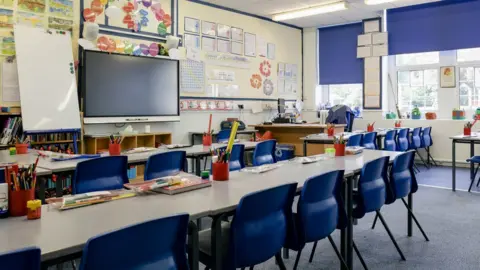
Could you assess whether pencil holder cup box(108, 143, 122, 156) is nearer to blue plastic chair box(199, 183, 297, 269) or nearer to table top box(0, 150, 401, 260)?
table top box(0, 150, 401, 260)

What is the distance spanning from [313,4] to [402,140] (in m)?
2.96

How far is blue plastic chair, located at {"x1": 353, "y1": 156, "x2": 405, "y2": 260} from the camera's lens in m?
2.67

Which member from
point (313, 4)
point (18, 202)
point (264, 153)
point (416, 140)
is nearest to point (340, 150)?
point (264, 153)

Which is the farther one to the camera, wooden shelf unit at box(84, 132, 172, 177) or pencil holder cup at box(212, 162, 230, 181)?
wooden shelf unit at box(84, 132, 172, 177)

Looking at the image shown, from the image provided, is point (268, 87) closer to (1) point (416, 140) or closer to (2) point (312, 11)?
(2) point (312, 11)

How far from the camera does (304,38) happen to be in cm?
962

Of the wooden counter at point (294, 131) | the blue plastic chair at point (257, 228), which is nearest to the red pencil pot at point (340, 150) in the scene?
the blue plastic chair at point (257, 228)

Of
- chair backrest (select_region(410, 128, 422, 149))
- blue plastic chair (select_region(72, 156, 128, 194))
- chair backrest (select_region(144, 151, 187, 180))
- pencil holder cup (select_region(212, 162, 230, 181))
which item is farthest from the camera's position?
chair backrest (select_region(410, 128, 422, 149))

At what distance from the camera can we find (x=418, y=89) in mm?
8477

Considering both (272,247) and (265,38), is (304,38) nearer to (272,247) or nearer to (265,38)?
(265,38)

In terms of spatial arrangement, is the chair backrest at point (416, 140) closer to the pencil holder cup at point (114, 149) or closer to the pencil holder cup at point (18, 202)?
the pencil holder cup at point (114, 149)

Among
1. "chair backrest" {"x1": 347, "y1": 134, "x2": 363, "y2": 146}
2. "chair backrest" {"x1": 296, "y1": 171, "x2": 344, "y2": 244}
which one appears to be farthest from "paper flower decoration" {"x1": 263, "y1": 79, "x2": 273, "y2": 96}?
"chair backrest" {"x1": 296, "y1": 171, "x2": 344, "y2": 244}

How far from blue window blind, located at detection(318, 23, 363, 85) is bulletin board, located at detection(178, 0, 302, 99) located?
0.54m

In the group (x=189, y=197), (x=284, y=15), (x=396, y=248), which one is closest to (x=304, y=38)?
(x=284, y=15)
